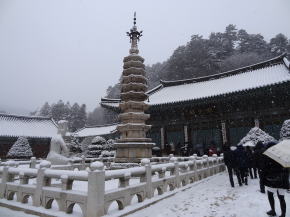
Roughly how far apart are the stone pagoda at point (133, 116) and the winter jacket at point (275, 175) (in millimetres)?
7227

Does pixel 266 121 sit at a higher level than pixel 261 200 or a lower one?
higher

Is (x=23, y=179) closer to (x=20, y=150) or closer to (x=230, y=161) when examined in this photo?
(x=230, y=161)

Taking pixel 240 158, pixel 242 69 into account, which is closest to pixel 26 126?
pixel 242 69

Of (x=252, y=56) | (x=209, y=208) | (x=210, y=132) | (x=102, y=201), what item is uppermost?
(x=252, y=56)

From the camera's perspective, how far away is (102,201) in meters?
4.86

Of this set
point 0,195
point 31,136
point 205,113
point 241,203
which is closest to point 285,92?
point 205,113

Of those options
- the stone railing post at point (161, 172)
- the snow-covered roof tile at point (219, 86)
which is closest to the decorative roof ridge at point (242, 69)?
the snow-covered roof tile at point (219, 86)

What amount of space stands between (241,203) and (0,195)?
706 cm

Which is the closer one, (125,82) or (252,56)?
(125,82)

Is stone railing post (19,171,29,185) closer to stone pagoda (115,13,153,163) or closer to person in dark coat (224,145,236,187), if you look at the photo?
stone pagoda (115,13,153,163)

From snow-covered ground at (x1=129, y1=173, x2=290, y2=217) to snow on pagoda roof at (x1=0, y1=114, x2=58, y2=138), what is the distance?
96.7ft

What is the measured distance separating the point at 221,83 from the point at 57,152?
1734 centimetres

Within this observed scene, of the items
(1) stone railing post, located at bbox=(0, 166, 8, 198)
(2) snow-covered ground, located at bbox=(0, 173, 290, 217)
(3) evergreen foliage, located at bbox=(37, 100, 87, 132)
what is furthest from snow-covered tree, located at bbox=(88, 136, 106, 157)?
(3) evergreen foliage, located at bbox=(37, 100, 87, 132)

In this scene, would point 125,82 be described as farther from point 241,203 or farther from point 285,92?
point 285,92
